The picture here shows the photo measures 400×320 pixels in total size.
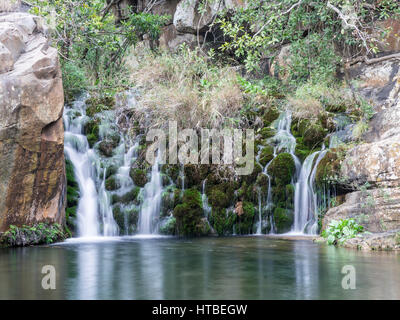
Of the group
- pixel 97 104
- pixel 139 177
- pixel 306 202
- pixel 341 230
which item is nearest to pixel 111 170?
pixel 139 177

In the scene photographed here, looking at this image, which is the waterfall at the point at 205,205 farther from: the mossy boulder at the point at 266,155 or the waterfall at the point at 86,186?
the waterfall at the point at 86,186

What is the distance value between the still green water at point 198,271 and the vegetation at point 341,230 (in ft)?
1.17

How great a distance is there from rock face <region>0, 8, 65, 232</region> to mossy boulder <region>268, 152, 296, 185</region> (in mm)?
5016

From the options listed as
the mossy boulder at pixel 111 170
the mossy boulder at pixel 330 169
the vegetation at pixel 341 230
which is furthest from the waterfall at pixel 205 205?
the vegetation at pixel 341 230

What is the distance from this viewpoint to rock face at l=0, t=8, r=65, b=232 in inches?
290

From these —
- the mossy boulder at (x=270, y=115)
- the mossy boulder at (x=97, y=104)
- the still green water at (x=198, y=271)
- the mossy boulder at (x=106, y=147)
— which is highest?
the mossy boulder at (x=97, y=104)

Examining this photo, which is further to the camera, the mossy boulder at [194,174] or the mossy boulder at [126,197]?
the mossy boulder at [194,174]

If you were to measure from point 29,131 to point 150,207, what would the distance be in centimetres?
370

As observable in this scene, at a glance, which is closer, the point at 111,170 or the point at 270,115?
the point at 111,170

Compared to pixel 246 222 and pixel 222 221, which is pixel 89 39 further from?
pixel 246 222

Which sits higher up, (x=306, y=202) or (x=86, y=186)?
(x=86, y=186)

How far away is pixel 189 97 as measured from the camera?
1186cm

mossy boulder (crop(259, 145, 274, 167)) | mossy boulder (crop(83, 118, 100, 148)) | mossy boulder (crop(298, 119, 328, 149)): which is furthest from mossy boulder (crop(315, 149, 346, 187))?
mossy boulder (crop(83, 118, 100, 148))

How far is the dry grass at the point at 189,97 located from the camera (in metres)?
11.7
